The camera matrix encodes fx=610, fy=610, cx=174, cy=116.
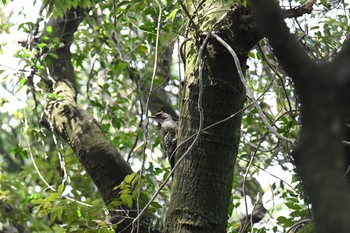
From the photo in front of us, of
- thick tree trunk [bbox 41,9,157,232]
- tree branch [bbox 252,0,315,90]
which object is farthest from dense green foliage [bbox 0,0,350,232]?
tree branch [bbox 252,0,315,90]

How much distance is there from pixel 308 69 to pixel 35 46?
14.4 feet

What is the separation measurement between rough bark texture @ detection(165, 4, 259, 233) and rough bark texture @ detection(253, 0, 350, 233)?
1.61 m

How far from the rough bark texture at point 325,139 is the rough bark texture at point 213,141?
1614 mm

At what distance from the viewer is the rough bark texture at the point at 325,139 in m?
0.92

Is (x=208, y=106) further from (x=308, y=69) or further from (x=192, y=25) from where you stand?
(x=308, y=69)

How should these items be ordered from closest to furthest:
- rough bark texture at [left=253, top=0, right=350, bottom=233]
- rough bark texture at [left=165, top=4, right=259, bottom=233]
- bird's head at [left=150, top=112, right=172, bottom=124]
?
rough bark texture at [left=253, top=0, right=350, bottom=233]
rough bark texture at [left=165, top=4, right=259, bottom=233]
bird's head at [left=150, top=112, right=172, bottom=124]

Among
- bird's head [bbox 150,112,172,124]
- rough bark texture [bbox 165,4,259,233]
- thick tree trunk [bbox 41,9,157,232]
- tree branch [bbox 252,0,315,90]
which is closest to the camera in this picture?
tree branch [bbox 252,0,315,90]

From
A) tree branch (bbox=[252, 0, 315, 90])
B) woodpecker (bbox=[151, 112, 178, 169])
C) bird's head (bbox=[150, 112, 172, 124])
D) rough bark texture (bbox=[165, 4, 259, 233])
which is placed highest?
bird's head (bbox=[150, 112, 172, 124])

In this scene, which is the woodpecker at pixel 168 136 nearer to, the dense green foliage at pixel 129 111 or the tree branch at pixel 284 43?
the dense green foliage at pixel 129 111

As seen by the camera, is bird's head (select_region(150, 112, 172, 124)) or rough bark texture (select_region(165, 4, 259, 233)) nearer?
rough bark texture (select_region(165, 4, 259, 233))

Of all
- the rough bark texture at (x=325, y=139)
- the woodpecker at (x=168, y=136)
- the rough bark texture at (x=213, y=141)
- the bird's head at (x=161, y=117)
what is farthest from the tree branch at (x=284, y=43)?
the bird's head at (x=161, y=117)

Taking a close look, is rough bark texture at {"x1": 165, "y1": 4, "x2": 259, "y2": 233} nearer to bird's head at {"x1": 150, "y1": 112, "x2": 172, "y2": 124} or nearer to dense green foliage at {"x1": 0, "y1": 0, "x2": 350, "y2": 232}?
dense green foliage at {"x1": 0, "y1": 0, "x2": 350, "y2": 232}

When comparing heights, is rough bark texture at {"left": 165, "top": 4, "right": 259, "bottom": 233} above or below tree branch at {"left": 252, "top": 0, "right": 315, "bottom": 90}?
above

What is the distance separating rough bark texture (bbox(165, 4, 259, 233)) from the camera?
2.63 meters
